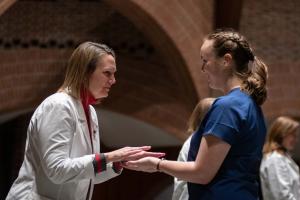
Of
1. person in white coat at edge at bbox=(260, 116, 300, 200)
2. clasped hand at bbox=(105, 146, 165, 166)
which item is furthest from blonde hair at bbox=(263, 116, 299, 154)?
clasped hand at bbox=(105, 146, 165, 166)

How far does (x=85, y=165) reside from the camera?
2.45 meters

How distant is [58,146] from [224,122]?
660 mm

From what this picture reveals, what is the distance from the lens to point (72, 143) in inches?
99.2

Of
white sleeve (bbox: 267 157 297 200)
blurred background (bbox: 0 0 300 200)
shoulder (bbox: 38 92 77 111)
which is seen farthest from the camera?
blurred background (bbox: 0 0 300 200)

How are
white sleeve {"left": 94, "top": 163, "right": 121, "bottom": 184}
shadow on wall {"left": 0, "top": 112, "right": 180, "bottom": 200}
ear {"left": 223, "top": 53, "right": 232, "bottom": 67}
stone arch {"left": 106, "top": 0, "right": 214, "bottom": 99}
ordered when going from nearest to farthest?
ear {"left": 223, "top": 53, "right": 232, "bottom": 67} → white sleeve {"left": 94, "top": 163, "right": 121, "bottom": 184} → stone arch {"left": 106, "top": 0, "right": 214, "bottom": 99} → shadow on wall {"left": 0, "top": 112, "right": 180, "bottom": 200}

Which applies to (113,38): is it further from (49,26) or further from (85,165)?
(85,165)

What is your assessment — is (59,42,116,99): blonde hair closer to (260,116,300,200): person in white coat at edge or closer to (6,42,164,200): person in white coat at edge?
(6,42,164,200): person in white coat at edge

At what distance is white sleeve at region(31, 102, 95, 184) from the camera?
7.93ft

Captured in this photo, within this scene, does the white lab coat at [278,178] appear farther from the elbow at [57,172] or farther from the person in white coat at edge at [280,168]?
the elbow at [57,172]

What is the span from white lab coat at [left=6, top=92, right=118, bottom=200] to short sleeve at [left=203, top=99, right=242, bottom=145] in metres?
0.52

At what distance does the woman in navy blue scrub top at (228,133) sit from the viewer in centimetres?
224

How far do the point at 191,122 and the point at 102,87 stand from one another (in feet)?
3.66

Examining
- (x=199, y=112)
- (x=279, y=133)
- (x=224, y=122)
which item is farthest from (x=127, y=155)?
(x=279, y=133)

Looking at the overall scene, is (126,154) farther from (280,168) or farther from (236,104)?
(280,168)
